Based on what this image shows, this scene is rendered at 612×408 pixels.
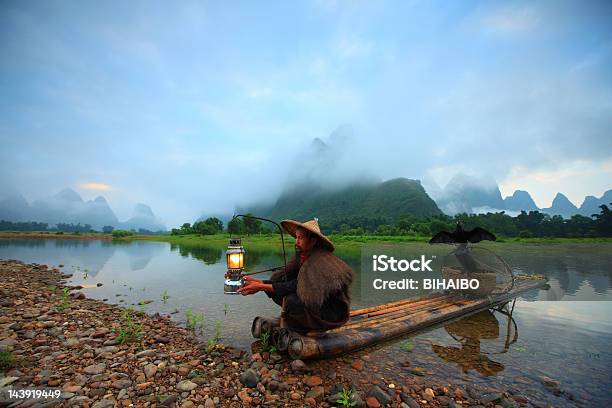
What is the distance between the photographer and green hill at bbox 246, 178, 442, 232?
396ft

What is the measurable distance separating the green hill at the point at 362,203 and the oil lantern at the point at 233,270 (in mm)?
80589

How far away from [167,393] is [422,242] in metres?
47.3

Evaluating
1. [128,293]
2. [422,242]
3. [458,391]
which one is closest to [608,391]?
[458,391]

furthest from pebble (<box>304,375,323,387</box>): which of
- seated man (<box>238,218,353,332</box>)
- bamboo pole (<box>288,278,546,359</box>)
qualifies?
seated man (<box>238,218,353,332</box>)

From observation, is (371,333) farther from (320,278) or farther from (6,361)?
(6,361)

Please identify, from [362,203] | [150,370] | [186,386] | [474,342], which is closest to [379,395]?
[186,386]

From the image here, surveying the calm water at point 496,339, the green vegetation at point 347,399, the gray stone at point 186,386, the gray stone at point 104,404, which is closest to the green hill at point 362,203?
the calm water at point 496,339

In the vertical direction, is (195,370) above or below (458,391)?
above

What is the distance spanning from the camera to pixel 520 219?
6956 centimetres

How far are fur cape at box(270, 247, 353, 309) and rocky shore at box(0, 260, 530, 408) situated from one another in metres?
1.28

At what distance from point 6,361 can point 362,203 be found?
142098mm

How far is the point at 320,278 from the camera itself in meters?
4.49

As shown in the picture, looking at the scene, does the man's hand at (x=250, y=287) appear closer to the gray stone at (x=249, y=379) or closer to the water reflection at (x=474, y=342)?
the gray stone at (x=249, y=379)

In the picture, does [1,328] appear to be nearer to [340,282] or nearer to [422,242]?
[340,282]
